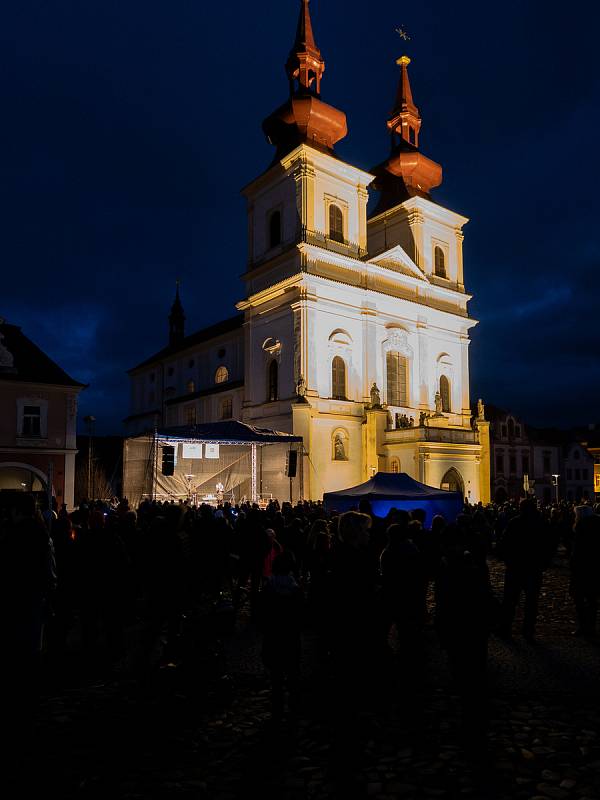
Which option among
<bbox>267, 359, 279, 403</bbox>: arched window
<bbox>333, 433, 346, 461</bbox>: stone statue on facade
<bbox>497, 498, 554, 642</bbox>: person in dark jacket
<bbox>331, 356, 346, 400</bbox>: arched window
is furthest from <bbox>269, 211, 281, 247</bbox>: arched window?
<bbox>497, 498, 554, 642</bbox>: person in dark jacket

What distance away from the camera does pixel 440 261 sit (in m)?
43.7

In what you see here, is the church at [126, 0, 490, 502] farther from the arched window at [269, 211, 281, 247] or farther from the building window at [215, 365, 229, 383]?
the building window at [215, 365, 229, 383]

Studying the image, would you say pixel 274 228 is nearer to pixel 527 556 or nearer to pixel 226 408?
pixel 226 408

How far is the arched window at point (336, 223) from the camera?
37.9m

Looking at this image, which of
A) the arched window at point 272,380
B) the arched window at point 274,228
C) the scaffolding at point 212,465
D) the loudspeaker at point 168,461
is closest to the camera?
the loudspeaker at point 168,461

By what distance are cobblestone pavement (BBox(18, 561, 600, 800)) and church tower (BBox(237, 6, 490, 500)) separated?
26.7m

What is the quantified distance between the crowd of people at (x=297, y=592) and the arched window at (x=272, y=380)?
25.7 meters

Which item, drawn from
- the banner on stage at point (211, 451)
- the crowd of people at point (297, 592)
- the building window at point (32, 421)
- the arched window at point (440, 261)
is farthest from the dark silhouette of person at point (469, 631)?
the arched window at point (440, 261)

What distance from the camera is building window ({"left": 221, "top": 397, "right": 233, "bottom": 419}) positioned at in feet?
150

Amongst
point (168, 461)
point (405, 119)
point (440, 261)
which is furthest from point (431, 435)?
point (405, 119)

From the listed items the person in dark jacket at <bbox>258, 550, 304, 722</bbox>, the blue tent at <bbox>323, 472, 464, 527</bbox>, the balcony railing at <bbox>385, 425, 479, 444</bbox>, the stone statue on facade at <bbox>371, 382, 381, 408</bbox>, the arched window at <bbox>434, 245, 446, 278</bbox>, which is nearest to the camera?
the person in dark jacket at <bbox>258, 550, 304, 722</bbox>

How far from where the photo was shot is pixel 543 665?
25.6ft

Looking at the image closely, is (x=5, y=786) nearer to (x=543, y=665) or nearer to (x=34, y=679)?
(x=34, y=679)

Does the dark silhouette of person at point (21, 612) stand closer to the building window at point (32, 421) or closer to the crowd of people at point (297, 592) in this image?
the crowd of people at point (297, 592)
